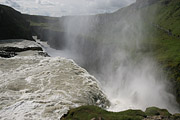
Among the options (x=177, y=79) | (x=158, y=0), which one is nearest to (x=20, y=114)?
(x=177, y=79)

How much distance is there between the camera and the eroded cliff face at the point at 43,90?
2080 cm

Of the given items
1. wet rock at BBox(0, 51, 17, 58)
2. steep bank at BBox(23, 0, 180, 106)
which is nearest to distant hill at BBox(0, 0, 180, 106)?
steep bank at BBox(23, 0, 180, 106)

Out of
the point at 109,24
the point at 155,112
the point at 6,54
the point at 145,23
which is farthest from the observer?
the point at 109,24

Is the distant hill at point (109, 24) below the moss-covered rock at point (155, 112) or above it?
above

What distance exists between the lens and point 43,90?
86.1ft

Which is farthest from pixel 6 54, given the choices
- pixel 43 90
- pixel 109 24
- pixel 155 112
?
pixel 109 24

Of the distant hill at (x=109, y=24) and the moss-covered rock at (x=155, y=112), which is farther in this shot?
the distant hill at (x=109, y=24)

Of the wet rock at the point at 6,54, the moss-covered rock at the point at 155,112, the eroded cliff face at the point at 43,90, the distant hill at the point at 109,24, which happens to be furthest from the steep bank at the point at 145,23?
the moss-covered rock at the point at 155,112

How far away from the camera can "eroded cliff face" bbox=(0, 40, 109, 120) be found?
819 inches

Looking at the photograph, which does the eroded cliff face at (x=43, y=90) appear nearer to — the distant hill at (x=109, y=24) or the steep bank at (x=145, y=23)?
the steep bank at (x=145, y=23)

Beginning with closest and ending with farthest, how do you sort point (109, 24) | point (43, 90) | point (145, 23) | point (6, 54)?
point (43, 90)
point (6, 54)
point (145, 23)
point (109, 24)

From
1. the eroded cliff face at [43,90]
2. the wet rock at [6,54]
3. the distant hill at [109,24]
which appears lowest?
the eroded cliff face at [43,90]

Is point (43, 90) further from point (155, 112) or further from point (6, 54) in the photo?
point (6, 54)

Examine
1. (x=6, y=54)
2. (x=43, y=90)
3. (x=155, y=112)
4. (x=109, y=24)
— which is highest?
(x=109, y=24)
